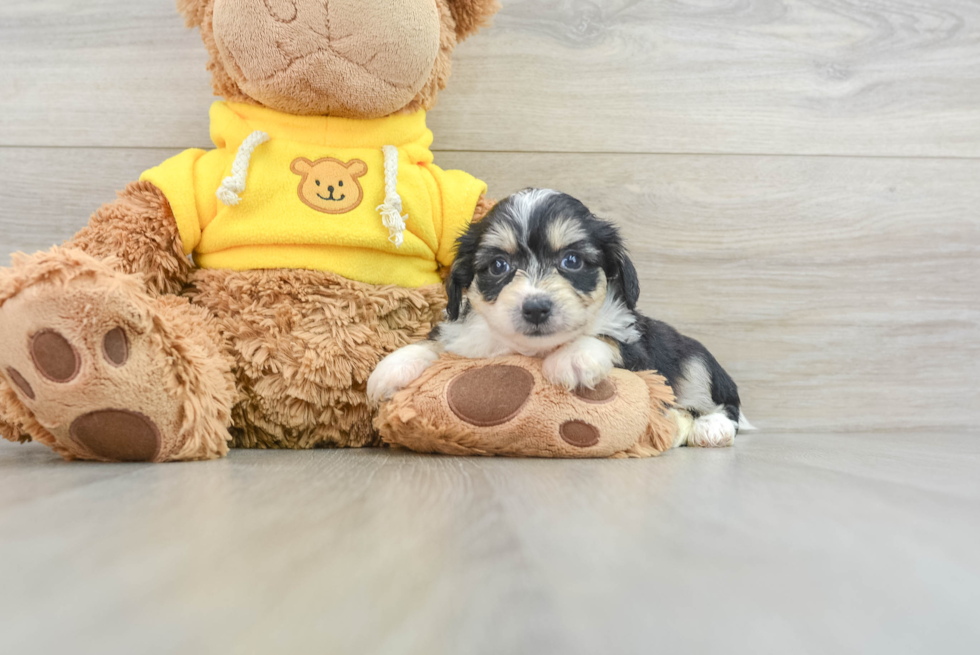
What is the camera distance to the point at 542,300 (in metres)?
1.28

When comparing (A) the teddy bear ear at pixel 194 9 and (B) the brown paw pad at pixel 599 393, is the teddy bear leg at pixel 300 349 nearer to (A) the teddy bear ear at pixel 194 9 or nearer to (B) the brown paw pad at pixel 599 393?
(B) the brown paw pad at pixel 599 393

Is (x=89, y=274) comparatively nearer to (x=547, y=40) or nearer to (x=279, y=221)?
(x=279, y=221)

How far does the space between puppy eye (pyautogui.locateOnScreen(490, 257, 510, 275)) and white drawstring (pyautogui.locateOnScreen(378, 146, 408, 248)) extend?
0.75ft

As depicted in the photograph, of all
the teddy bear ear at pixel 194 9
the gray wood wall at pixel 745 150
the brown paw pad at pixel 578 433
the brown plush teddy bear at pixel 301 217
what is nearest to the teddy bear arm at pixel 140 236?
the brown plush teddy bear at pixel 301 217

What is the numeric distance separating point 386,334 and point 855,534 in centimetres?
103

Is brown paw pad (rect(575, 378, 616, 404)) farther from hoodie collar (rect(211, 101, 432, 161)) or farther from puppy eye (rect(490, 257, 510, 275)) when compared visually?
hoodie collar (rect(211, 101, 432, 161))

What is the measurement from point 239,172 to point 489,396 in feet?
2.32

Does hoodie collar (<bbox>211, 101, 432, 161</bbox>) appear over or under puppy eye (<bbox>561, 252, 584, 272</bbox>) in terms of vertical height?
over

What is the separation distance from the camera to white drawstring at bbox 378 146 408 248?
1.48 metres

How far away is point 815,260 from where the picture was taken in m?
2.02

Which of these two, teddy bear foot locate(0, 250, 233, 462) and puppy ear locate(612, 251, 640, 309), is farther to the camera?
puppy ear locate(612, 251, 640, 309)

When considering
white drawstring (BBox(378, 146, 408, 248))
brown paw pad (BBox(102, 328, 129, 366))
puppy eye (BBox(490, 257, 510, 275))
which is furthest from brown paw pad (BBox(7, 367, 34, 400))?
puppy eye (BBox(490, 257, 510, 275))

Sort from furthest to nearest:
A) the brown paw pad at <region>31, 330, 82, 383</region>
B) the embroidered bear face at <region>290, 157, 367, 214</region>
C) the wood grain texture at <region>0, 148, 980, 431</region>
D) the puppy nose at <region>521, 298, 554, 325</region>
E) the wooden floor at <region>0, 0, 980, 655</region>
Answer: the wood grain texture at <region>0, 148, 980, 431</region>
the wooden floor at <region>0, 0, 980, 655</region>
the embroidered bear face at <region>290, 157, 367, 214</region>
the puppy nose at <region>521, 298, 554, 325</region>
the brown paw pad at <region>31, 330, 82, 383</region>

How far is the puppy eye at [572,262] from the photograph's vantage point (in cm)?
138
